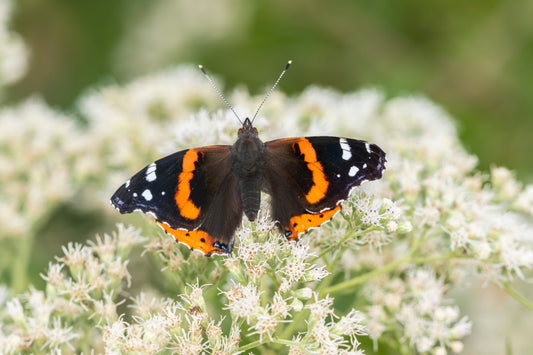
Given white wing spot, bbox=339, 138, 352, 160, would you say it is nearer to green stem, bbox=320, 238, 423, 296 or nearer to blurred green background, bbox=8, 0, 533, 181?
green stem, bbox=320, 238, 423, 296

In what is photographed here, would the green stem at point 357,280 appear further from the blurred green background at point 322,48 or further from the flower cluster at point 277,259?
the blurred green background at point 322,48

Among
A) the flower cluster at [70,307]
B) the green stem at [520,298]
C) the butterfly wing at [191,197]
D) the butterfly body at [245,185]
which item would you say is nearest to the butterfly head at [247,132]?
the butterfly body at [245,185]

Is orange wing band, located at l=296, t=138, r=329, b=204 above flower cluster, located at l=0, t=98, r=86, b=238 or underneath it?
underneath

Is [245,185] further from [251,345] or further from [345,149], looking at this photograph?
[251,345]

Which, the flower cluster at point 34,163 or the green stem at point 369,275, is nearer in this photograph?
the green stem at point 369,275

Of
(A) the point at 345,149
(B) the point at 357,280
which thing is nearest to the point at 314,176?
(A) the point at 345,149

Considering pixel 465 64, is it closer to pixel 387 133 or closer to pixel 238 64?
pixel 387 133

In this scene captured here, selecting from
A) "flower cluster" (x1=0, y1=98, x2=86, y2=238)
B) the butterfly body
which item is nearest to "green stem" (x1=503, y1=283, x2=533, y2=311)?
the butterfly body
